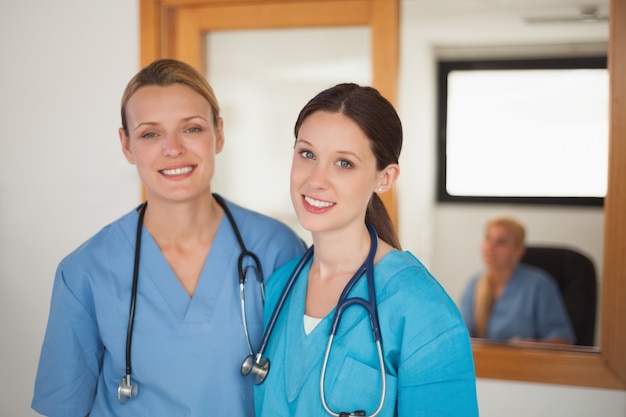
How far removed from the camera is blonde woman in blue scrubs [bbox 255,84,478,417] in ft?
3.93

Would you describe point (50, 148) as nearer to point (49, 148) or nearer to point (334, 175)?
point (49, 148)

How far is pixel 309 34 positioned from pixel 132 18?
0.69 meters

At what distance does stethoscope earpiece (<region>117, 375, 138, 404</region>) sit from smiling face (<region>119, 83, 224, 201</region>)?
1.36 feet

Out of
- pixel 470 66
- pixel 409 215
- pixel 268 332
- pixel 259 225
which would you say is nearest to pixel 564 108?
pixel 470 66

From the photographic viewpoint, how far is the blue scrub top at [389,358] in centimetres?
119

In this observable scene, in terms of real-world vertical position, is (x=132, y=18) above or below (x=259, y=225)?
above

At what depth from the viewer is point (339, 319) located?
4.25 feet

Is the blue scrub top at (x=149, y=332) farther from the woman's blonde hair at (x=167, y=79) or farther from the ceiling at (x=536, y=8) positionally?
the ceiling at (x=536, y=8)

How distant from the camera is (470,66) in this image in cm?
416

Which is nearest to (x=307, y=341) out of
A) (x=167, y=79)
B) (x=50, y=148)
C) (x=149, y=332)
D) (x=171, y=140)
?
(x=149, y=332)

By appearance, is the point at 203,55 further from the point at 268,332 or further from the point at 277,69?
the point at 268,332

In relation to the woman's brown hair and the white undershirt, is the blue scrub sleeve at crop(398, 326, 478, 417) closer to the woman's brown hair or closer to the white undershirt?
the white undershirt

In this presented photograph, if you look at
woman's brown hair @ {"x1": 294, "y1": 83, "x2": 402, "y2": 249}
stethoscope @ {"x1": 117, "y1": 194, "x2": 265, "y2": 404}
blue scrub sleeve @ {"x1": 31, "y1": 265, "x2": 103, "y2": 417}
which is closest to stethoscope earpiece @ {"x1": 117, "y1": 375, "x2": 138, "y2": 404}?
stethoscope @ {"x1": 117, "y1": 194, "x2": 265, "y2": 404}

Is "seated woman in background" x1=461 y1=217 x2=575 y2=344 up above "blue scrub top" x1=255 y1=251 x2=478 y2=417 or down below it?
below
